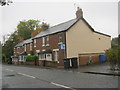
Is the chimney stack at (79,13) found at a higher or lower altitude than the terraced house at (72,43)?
higher

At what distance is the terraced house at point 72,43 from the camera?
27.7m

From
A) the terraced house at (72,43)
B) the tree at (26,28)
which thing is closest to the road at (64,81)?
the terraced house at (72,43)

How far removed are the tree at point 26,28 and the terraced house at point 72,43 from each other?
40732 mm

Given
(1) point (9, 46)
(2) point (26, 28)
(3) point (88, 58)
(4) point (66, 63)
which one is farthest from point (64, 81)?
(2) point (26, 28)

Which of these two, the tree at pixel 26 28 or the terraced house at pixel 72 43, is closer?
the terraced house at pixel 72 43

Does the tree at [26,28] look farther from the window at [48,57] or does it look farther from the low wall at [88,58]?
the low wall at [88,58]

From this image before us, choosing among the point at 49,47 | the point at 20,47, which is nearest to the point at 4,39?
the point at 20,47

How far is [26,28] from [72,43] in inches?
2007

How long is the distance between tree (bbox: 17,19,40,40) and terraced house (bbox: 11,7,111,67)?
134 feet

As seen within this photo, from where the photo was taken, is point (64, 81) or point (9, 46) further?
point (9, 46)

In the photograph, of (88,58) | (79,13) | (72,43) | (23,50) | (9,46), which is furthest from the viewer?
(9,46)

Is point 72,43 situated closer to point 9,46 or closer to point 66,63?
point 66,63

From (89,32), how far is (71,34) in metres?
4.54

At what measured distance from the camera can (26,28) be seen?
75875 mm
